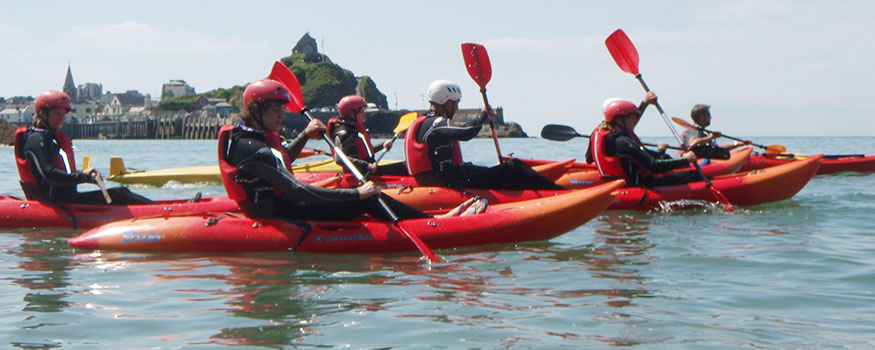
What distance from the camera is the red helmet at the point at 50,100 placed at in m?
8.60

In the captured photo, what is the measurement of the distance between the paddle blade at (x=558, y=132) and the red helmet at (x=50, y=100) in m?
6.20

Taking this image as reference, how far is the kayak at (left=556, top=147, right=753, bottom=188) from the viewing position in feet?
39.0

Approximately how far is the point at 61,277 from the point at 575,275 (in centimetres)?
381

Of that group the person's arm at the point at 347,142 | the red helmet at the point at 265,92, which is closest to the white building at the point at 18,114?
the person's arm at the point at 347,142

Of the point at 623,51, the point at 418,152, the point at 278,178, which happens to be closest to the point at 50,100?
the point at 278,178

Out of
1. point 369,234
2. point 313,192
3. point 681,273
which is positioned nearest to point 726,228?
point 681,273

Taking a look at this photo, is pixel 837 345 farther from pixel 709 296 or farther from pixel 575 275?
pixel 575 275

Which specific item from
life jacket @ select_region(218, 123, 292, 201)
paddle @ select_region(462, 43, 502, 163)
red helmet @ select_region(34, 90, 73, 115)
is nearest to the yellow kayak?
paddle @ select_region(462, 43, 502, 163)

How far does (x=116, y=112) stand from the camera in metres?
145

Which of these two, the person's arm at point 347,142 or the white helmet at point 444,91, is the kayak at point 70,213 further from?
the white helmet at point 444,91

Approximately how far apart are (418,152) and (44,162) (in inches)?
153

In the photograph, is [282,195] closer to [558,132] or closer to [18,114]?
[558,132]

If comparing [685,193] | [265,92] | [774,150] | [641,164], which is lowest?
[685,193]

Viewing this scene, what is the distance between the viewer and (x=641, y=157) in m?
10.2
